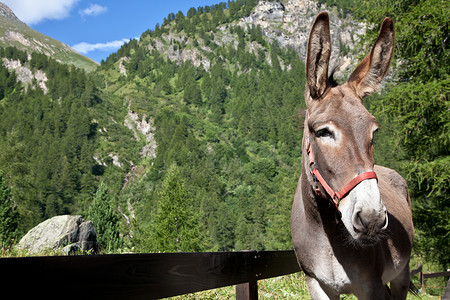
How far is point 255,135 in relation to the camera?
14312cm

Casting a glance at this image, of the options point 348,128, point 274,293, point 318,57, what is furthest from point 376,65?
point 274,293

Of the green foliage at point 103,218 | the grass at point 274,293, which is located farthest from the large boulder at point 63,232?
the green foliage at point 103,218

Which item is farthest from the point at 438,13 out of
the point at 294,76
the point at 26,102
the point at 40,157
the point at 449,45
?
the point at 294,76

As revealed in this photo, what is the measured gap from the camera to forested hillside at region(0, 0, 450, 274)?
32.7 feet

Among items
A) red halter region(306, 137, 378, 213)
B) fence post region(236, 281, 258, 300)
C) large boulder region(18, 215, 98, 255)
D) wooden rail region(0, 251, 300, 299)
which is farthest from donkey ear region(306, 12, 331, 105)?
large boulder region(18, 215, 98, 255)

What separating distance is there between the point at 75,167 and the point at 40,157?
36.4ft

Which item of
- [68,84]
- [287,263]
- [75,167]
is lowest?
[287,263]

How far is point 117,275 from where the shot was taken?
1.90 meters

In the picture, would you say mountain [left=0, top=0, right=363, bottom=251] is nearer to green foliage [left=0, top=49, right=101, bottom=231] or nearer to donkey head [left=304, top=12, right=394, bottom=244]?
green foliage [left=0, top=49, right=101, bottom=231]

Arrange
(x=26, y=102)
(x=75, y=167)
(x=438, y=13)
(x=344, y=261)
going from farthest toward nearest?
(x=26, y=102), (x=75, y=167), (x=438, y=13), (x=344, y=261)

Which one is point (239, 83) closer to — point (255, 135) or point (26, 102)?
point (255, 135)

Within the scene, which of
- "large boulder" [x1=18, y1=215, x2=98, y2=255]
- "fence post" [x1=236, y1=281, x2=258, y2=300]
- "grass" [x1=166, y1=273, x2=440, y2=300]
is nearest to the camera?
"fence post" [x1=236, y1=281, x2=258, y2=300]

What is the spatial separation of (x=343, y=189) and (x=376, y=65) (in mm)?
1082

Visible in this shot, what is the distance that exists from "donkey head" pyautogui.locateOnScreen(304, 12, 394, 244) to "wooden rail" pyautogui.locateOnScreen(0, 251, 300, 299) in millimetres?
1175
